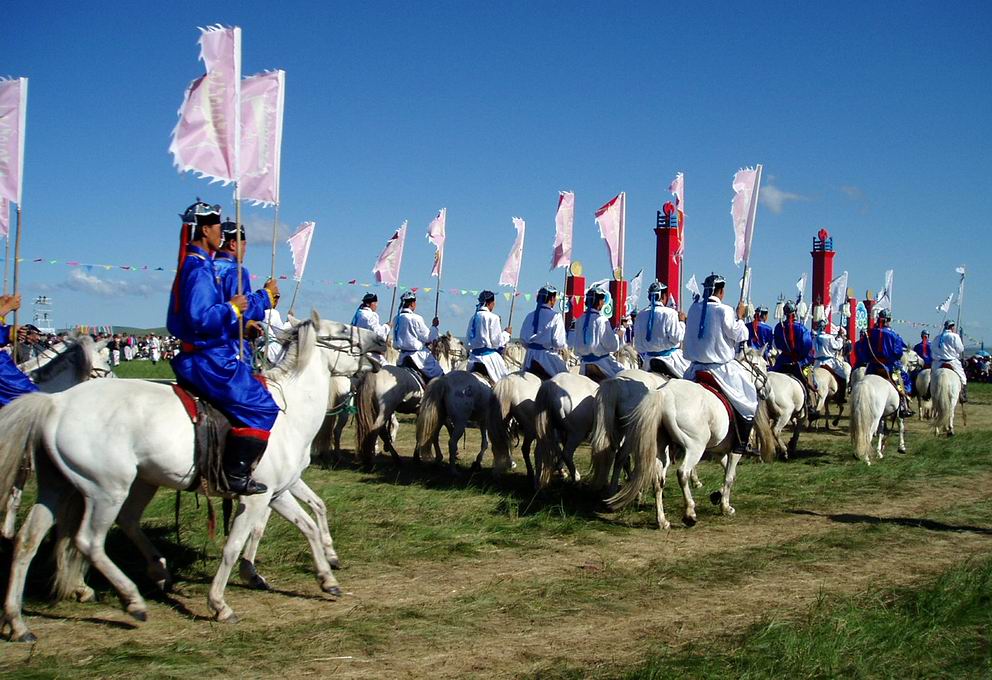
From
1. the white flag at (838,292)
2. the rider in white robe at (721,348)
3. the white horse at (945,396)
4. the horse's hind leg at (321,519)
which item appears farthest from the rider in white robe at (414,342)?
the white flag at (838,292)

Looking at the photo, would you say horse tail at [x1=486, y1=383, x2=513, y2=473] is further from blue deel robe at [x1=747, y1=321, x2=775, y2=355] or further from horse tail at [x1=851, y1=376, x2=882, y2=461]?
blue deel robe at [x1=747, y1=321, x2=775, y2=355]

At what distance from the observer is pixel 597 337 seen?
1130 centimetres

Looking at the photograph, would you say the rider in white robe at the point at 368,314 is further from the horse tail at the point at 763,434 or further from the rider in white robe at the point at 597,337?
the horse tail at the point at 763,434

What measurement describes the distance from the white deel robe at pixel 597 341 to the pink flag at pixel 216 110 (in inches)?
241

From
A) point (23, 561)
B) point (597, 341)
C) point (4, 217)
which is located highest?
point (4, 217)

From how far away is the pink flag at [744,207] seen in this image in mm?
10156

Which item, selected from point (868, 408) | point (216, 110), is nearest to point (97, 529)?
point (216, 110)

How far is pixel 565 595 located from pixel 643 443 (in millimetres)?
2470

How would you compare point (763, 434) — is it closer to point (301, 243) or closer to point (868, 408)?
point (868, 408)

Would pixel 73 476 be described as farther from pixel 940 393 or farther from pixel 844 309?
pixel 844 309

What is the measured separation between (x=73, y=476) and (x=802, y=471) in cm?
994

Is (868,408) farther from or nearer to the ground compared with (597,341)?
nearer to the ground

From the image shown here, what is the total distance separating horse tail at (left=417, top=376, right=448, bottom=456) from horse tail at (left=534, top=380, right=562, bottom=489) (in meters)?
1.81

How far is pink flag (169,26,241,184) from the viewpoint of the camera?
6.03 meters
